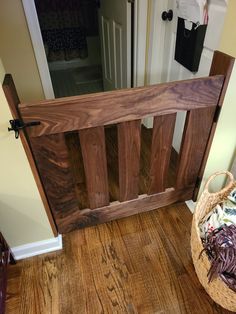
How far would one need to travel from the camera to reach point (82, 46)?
377 cm

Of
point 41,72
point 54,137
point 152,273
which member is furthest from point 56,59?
point 152,273

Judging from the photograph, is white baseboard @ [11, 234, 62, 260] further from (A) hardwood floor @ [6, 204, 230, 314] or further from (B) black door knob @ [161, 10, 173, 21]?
(B) black door knob @ [161, 10, 173, 21]

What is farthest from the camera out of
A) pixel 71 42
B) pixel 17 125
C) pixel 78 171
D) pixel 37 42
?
pixel 71 42

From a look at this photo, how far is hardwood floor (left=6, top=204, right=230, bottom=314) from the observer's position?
1.10m

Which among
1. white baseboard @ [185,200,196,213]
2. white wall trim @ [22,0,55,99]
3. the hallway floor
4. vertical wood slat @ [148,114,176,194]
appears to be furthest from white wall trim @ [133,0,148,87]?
the hallway floor

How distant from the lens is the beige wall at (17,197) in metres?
0.88

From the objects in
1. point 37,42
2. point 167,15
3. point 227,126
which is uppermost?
point 167,15

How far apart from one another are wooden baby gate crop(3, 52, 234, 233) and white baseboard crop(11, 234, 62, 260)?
0.08 m

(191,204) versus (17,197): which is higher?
(17,197)

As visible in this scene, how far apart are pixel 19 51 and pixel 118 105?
1008 millimetres

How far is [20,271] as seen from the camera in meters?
1.24

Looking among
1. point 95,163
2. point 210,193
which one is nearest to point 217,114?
point 210,193

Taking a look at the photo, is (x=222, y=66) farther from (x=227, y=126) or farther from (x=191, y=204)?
(x=191, y=204)

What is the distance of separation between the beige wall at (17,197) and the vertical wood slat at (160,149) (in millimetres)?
611
